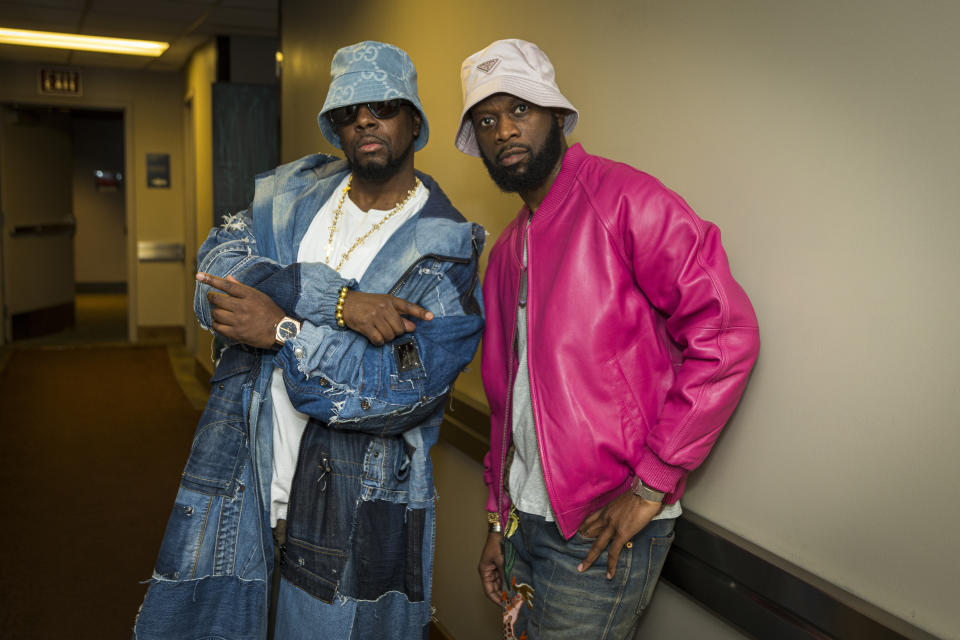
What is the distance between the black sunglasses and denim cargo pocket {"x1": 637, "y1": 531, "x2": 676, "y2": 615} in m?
1.10

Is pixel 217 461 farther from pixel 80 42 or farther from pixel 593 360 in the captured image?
pixel 80 42

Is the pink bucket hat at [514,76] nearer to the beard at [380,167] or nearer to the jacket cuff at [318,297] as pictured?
the beard at [380,167]

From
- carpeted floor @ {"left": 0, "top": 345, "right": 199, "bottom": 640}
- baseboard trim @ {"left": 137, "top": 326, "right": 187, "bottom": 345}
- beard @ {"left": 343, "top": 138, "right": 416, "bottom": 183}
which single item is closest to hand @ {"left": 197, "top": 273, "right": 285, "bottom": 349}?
beard @ {"left": 343, "top": 138, "right": 416, "bottom": 183}

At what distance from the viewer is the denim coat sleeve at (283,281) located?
167 centimetres

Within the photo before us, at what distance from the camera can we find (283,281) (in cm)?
168

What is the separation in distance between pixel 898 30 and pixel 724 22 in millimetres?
405

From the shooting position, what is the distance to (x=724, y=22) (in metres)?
1.53

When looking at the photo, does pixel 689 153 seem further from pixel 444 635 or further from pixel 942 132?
pixel 444 635

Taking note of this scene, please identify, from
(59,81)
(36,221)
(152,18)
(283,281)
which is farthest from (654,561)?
(36,221)

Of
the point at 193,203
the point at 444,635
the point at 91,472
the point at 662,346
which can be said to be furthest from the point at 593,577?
the point at 193,203

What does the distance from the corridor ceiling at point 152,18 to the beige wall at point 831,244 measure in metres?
4.56

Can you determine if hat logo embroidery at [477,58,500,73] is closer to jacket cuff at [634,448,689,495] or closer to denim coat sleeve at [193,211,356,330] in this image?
denim coat sleeve at [193,211,356,330]

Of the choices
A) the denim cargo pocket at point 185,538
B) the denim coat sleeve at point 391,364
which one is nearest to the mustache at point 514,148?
the denim coat sleeve at point 391,364

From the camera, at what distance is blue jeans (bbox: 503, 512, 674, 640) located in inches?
59.3
